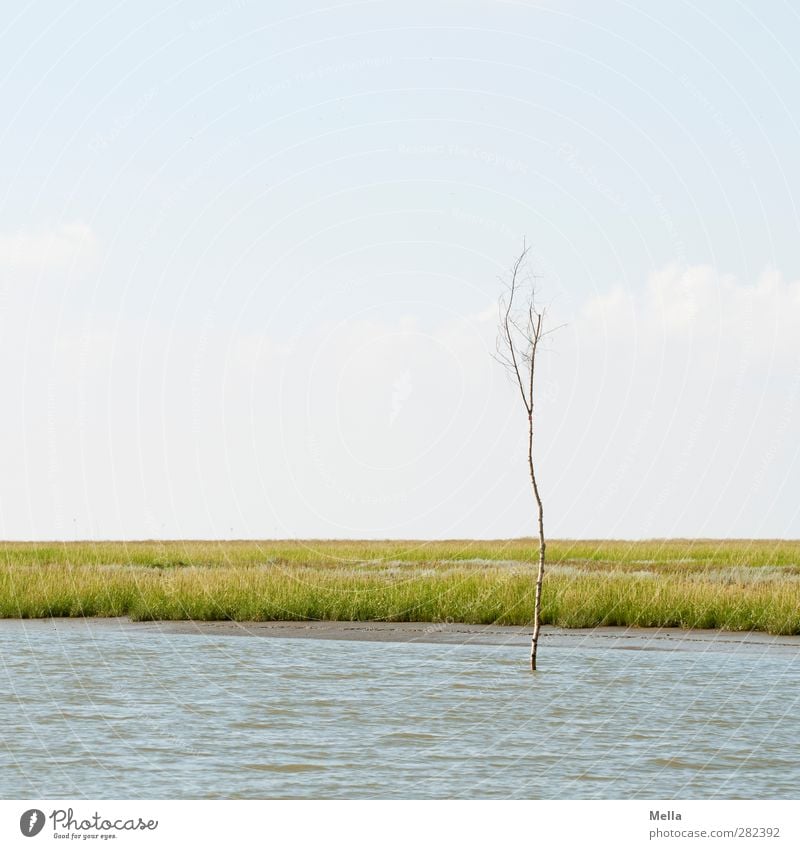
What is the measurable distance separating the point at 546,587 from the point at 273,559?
784 inches

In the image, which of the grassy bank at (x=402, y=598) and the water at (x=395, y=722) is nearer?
the water at (x=395, y=722)

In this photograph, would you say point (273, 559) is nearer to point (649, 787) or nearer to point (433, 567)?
point (433, 567)

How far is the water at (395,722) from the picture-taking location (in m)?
15.3

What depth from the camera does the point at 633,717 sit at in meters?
19.4

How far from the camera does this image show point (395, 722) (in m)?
18.9
